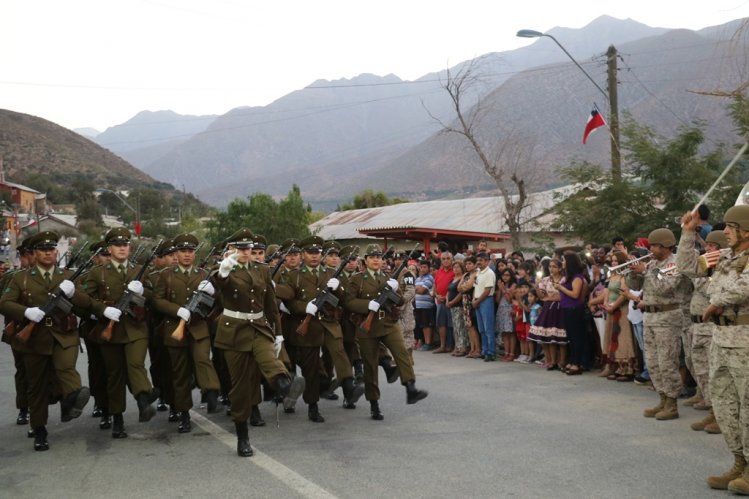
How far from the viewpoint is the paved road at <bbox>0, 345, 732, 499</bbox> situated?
6.11 metres

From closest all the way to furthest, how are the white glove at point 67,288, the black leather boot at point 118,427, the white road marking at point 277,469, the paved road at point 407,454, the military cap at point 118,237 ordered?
1. the white road marking at point 277,469
2. the paved road at point 407,454
3. the white glove at point 67,288
4. the black leather boot at point 118,427
5. the military cap at point 118,237

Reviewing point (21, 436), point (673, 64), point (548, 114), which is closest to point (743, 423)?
point (21, 436)

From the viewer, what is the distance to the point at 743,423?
19.3 ft

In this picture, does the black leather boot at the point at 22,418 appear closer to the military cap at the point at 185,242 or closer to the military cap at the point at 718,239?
the military cap at the point at 185,242

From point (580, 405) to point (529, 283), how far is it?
4.32 m

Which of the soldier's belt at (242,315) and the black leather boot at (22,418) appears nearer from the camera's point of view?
the soldier's belt at (242,315)

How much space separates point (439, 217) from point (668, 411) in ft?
114

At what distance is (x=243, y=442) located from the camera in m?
7.34

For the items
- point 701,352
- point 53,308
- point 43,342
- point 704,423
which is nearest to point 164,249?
point 53,308

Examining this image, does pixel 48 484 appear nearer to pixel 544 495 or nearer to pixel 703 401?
pixel 544 495

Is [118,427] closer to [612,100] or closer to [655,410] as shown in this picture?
[655,410]

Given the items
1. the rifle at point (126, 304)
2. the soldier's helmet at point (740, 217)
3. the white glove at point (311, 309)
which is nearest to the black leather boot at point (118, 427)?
A: the rifle at point (126, 304)

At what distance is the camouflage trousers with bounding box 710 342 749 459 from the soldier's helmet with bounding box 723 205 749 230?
92 cm

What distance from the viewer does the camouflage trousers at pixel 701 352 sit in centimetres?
798
